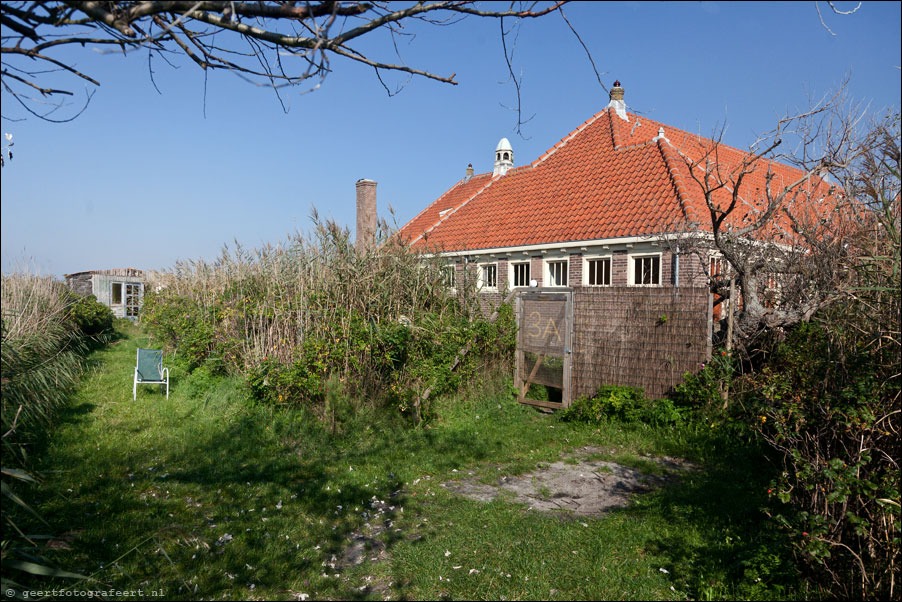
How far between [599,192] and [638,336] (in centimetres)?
815

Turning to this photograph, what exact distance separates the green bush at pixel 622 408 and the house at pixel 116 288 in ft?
84.5

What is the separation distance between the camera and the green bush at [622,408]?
8305mm

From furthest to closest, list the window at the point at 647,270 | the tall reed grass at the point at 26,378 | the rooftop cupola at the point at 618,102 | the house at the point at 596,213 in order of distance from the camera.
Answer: the rooftop cupola at the point at 618,102
the window at the point at 647,270
the house at the point at 596,213
the tall reed grass at the point at 26,378

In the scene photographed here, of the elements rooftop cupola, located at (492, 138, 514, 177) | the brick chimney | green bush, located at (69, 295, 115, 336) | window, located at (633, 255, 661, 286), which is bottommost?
green bush, located at (69, 295, 115, 336)

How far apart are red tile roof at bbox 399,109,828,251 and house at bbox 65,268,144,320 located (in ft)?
58.8

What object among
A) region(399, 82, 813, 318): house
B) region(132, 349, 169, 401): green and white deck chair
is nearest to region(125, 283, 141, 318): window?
region(399, 82, 813, 318): house

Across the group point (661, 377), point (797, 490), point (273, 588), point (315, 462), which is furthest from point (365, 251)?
point (797, 490)

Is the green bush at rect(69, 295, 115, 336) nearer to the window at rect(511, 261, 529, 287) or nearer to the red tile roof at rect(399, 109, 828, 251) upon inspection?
the red tile roof at rect(399, 109, 828, 251)

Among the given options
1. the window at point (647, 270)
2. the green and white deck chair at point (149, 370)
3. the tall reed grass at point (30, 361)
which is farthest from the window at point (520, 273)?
the tall reed grass at point (30, 361)

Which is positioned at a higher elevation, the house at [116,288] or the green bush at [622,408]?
the house at [116,288]

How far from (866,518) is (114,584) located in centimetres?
489

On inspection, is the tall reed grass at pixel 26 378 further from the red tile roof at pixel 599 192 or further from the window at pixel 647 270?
the window at pixel 647 270

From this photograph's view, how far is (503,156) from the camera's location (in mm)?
23359

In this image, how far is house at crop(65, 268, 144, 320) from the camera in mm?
28938
